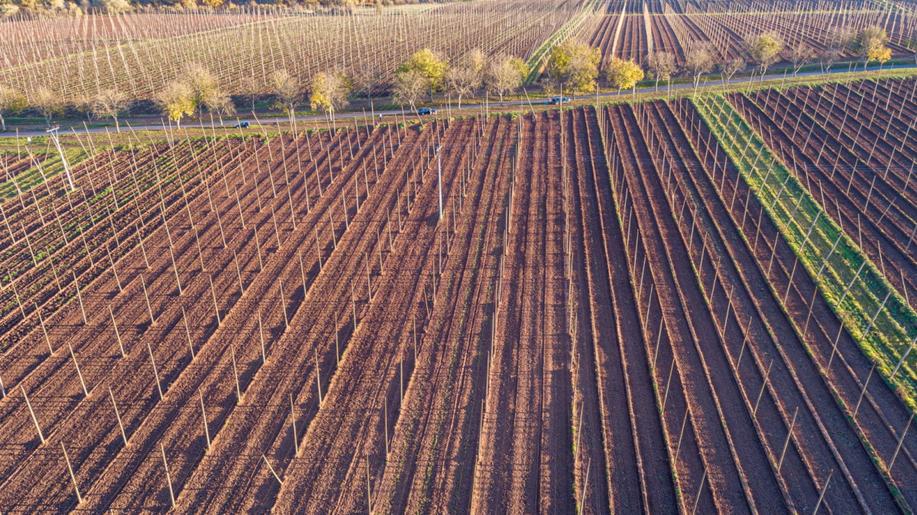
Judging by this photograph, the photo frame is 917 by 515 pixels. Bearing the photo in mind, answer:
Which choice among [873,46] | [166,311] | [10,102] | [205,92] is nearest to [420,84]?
[205,92]

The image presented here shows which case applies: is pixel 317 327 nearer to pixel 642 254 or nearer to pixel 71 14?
pixel 642 254

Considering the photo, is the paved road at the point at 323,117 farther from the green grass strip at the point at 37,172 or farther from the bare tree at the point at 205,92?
the green grass strip at the point at 37,172

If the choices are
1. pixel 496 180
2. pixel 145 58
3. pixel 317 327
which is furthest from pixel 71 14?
pixel 317 327

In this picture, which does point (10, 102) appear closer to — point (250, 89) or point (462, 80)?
point (250, 89)

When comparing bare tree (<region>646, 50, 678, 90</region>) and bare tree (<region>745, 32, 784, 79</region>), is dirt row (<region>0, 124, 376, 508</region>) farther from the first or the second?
bare tree (<region>745, 32, 784, 79</region>)

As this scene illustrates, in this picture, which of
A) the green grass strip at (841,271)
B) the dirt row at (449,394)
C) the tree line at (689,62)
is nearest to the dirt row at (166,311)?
the dirt row at (449,394)

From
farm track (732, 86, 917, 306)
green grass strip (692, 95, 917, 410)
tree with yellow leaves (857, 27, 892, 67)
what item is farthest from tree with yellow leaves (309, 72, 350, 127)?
tree with yellow leaves (857, 27, 892, 67)

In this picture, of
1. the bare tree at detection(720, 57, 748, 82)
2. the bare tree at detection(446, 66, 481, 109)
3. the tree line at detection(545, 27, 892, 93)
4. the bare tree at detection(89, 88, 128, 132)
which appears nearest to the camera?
the bare tree at detection(89, 88, 128, 132)
